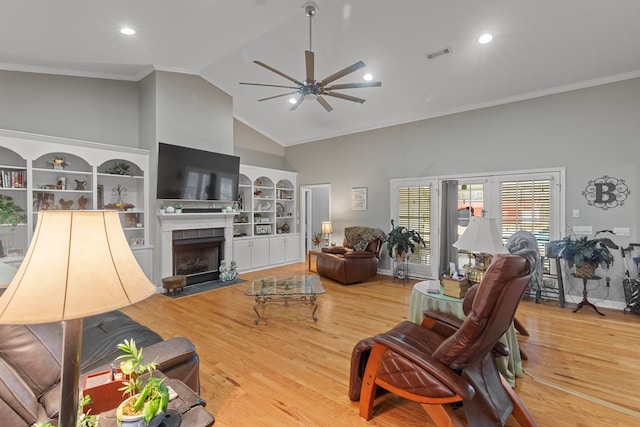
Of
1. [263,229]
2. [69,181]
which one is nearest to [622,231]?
[263,229]

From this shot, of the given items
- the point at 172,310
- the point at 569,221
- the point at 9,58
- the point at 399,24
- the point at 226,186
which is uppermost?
the point at 399,24

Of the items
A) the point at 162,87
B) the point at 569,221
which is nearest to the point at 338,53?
the point at 162,87

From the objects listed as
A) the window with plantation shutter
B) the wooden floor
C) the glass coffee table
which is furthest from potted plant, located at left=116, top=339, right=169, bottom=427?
the window with plantation shutter

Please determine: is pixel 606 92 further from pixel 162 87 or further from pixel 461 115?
pixel 162 87

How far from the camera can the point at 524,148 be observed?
16.5 ft

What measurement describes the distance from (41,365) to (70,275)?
1039 mm

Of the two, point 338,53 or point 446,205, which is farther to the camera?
point 446,205

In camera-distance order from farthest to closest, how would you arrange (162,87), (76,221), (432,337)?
(162,87)
(432,337)
(76,221)

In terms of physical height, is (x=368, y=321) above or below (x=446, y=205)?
below

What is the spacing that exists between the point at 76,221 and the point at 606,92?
20.6 ft

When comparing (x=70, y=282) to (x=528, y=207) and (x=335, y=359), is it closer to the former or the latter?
(x=335, y=359)

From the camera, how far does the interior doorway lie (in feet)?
26.7

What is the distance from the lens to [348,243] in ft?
21.7

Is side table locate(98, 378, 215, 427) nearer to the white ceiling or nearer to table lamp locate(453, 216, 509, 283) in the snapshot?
table lamp locate(453, 216, 509, 283)
